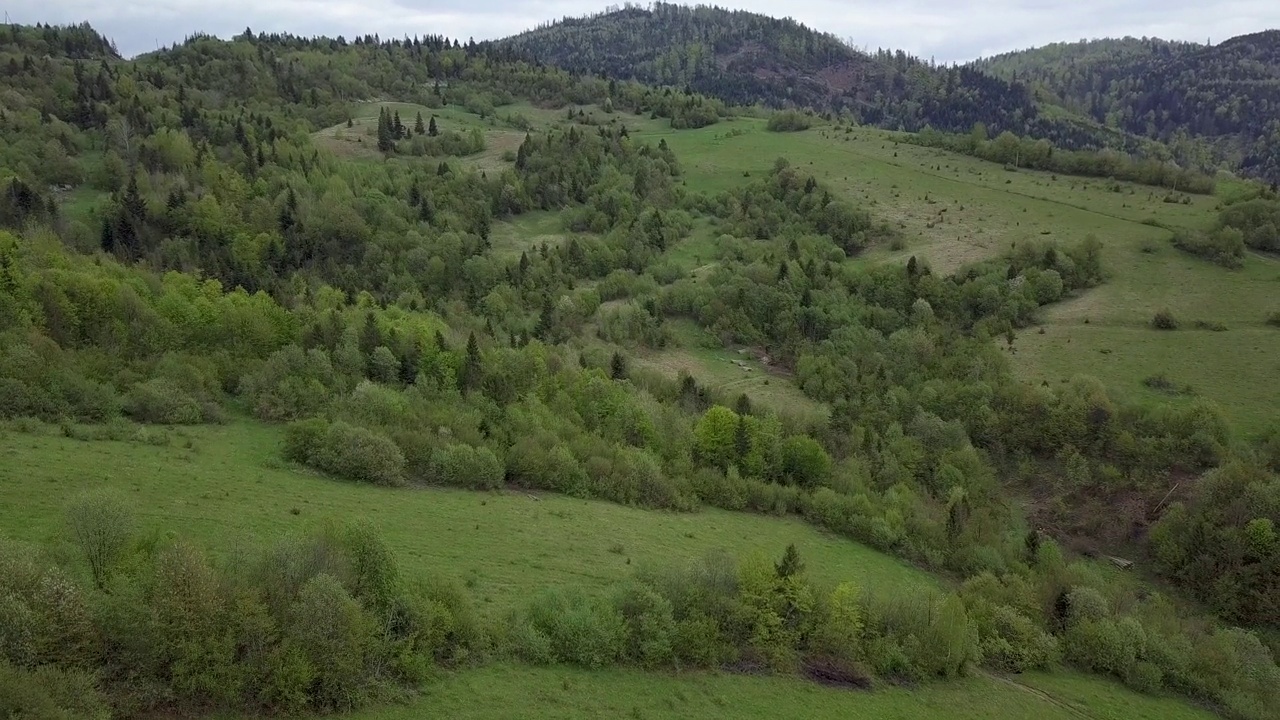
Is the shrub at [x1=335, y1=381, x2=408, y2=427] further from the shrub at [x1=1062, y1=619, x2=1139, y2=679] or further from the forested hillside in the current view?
the shrub at [x1=1062, y1=619, x2=1139, y2=679]

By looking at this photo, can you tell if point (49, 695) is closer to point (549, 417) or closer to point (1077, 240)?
point (549, 417)

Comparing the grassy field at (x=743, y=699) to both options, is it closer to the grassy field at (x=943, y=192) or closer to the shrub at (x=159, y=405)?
the shrub at (x=159, y=405)

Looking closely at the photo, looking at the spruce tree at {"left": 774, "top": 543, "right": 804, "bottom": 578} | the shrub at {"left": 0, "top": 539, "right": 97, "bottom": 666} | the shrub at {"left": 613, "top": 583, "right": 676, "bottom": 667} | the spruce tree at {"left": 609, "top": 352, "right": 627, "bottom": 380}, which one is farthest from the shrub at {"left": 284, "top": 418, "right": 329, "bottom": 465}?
the spruce tree at {"left": 609, "top": 352, "right": 627, "bottom": 380}

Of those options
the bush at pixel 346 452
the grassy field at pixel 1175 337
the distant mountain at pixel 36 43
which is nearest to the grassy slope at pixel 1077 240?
the grassy field at pixel 1175 337

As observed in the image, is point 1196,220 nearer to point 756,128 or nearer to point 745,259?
point 745,259

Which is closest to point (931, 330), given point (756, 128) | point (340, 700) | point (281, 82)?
point (340, 700)

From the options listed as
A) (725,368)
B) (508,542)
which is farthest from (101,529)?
→ (725,368)
